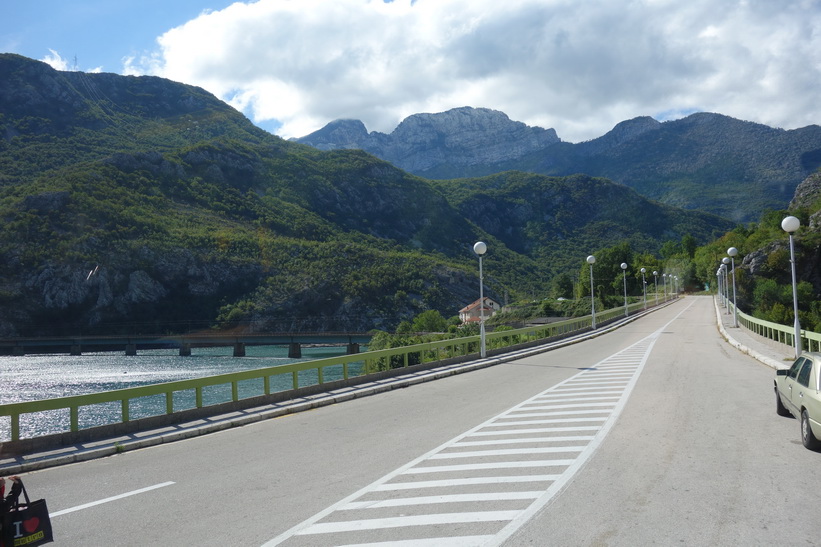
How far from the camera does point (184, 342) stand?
9550 cm

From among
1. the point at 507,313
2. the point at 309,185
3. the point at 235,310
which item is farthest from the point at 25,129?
the point at 507,313

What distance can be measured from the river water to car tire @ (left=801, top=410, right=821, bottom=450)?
26822 millimetres

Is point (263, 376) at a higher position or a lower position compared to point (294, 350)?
higher

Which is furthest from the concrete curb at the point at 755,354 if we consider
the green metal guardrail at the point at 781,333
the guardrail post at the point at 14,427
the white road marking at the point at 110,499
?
the guardrail post at the point at 14,427

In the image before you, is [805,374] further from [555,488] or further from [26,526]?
[26,526]

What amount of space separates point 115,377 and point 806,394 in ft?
229

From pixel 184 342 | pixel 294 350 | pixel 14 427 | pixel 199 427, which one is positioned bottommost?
pixel 294 350

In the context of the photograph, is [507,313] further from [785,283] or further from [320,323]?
[785,283]

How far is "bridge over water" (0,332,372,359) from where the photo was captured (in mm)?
90250

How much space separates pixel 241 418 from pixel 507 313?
83614 mm

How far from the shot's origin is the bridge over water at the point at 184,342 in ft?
296

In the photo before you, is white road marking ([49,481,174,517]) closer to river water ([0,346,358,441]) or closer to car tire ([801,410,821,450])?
car tire ([801,410,821,450])

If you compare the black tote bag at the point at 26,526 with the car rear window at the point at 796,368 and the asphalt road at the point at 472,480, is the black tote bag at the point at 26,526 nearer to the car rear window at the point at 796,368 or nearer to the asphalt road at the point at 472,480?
the asphalt road at the point at 472,480

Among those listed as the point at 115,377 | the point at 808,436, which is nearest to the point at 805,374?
the point at 808,436
